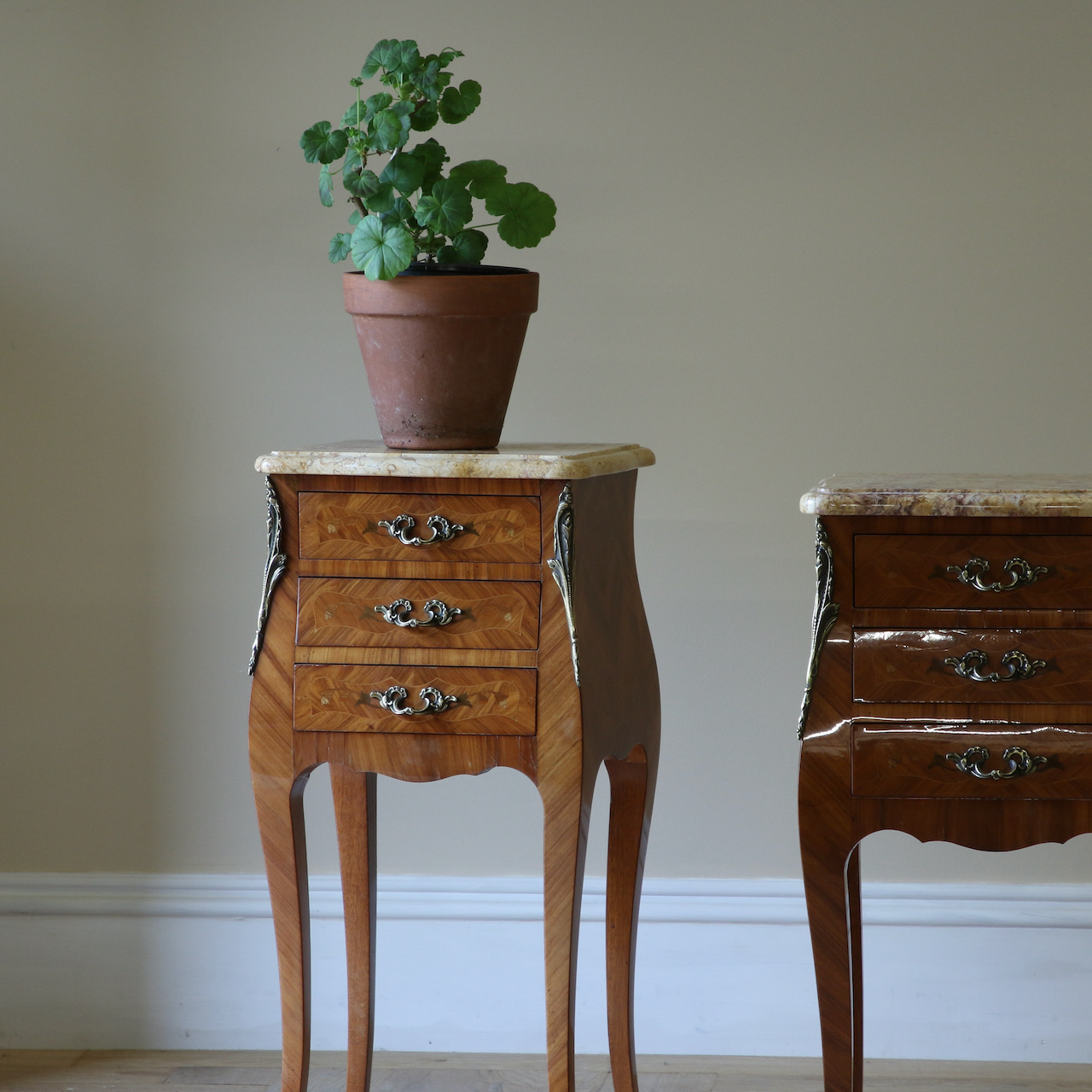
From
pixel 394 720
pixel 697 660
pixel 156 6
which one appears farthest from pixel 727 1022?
pixel 156 6

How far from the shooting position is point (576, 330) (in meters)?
1.99

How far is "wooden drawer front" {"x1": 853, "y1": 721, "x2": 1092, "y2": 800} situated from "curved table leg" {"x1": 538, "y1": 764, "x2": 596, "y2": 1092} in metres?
0.31

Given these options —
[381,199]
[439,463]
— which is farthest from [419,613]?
[381,199]

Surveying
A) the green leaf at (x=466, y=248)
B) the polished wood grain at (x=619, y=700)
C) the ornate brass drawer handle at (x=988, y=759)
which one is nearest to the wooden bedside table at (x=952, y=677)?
the ornate brass drawer handle at (x=988, y=759)

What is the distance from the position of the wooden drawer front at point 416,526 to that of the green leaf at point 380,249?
0.25 meters

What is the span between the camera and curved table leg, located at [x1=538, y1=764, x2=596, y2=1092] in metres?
1.41

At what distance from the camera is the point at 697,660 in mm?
2008

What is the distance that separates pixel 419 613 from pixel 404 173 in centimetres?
51

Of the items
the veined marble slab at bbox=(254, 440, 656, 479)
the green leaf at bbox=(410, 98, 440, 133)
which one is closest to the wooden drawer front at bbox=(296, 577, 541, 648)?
the veined marble slab at bbox=(254, 440, 656, 479)

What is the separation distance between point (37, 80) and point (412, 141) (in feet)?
1.97

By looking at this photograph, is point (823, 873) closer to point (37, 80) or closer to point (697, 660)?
point (697, 660)

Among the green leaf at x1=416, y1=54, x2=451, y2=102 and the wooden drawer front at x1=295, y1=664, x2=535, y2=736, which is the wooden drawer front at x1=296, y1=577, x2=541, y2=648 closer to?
the wooden drawer front at x1=295, y1=664, x2=535, y2=736

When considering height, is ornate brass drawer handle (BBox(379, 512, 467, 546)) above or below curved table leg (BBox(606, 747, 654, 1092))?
above

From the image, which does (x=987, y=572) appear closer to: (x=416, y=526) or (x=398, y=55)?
(x=416, y=526)
